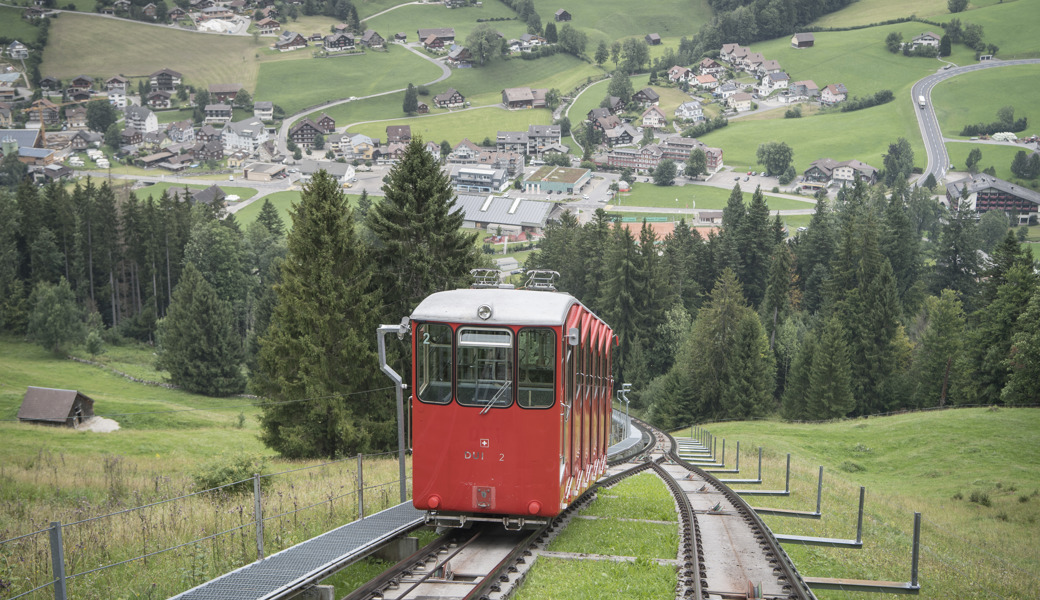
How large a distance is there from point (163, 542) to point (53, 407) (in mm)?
46001

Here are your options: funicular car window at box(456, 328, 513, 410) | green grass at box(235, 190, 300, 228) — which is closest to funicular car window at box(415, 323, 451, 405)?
funicular car window at box(456, 328, 513, 410)

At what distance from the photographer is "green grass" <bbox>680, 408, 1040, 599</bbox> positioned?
1430 cm

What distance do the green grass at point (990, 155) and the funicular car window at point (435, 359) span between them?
187046 mm

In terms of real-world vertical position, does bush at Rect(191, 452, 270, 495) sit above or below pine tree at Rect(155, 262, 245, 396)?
above

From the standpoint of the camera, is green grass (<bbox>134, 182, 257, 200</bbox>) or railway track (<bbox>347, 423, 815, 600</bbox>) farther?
green grass (<bbox>134, 182, 257, 200</bbox>)

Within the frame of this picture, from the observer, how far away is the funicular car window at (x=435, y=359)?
559 inches

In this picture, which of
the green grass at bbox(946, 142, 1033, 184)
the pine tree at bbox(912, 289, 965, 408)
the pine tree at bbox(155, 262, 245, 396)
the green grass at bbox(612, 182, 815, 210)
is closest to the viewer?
the pine tree at bbox(912, 289, 965, 408)

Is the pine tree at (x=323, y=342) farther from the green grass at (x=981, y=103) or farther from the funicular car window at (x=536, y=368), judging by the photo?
the green grass at (x=981, y=103)

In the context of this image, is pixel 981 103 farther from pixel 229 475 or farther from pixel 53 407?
pixel 229 475

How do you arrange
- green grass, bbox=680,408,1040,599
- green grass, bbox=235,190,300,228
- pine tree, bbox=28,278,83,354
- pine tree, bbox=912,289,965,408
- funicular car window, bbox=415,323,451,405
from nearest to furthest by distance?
1. funicular car window, bbox=415,323,451,405
2. green grass, bbox=680,408,1040,599
3. pine tree, bbox=912,289,965,408
4. pine tree, bbox=28,278,83,354
5. green grass, bbox=235,190,300,228

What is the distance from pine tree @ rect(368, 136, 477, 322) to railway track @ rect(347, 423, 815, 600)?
17.7 m

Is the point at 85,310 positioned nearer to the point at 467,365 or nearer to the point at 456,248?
the point at 456,248

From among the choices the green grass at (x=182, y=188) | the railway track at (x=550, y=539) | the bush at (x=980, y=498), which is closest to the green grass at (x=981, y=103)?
the green grass at (x=182, y=188)

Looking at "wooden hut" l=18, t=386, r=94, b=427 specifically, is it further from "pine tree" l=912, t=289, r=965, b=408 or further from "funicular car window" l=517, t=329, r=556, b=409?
"pine tree" l=912, t=289, r=965, b=408
